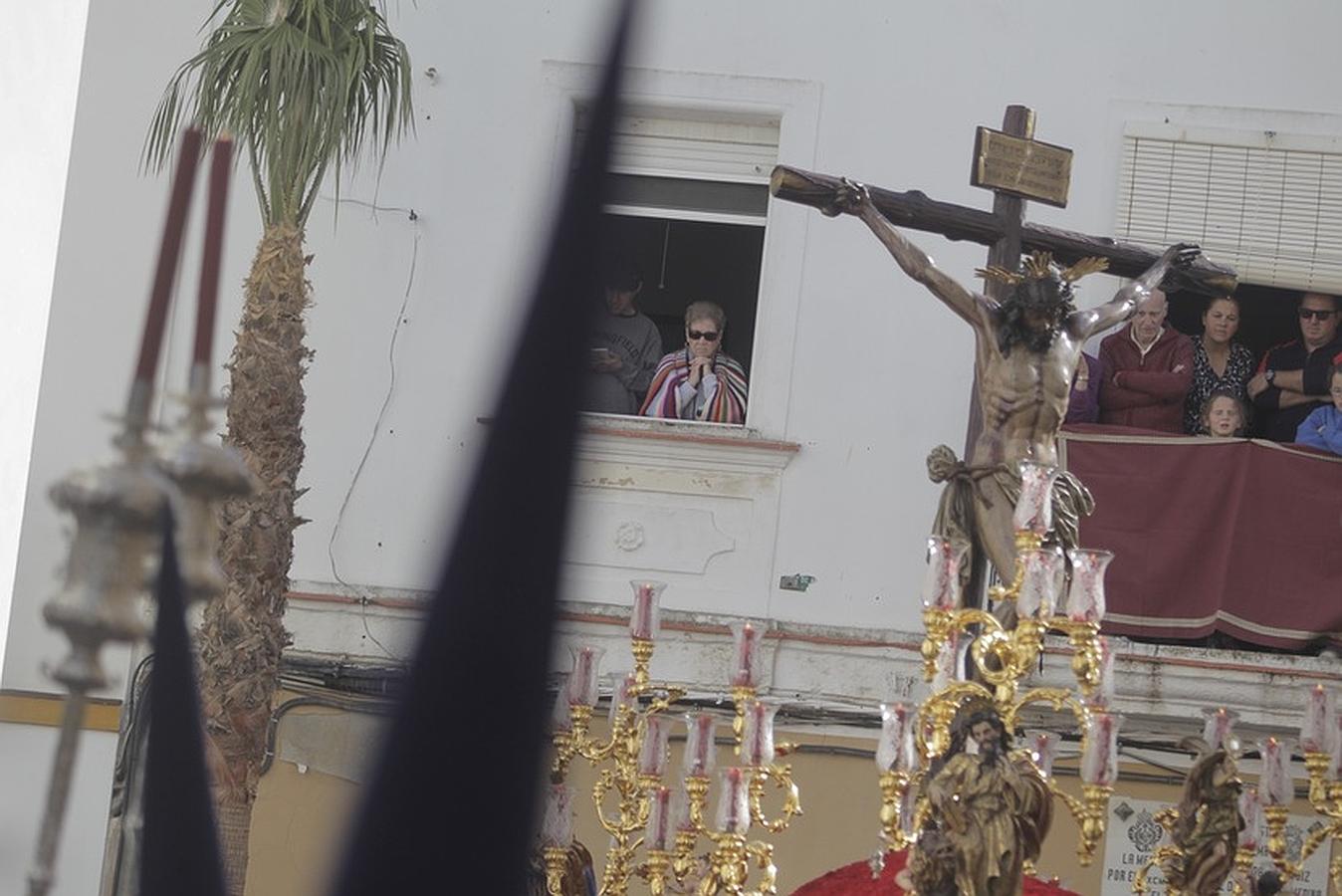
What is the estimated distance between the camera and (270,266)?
8141 mm

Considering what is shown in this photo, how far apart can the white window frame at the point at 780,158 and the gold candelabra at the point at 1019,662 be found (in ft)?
13.6

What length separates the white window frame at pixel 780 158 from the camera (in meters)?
9.61

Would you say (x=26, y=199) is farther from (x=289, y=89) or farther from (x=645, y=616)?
(x=289, y=89)

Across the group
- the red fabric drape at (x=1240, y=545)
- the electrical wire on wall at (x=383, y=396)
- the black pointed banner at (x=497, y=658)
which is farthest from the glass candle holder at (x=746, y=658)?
the black pointed banner at (x=497, y=658)

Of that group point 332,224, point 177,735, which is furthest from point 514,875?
point 332,224

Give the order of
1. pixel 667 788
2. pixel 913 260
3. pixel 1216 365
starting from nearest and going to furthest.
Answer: pixel 667 788, pixel 913 260, pixel 1216 365

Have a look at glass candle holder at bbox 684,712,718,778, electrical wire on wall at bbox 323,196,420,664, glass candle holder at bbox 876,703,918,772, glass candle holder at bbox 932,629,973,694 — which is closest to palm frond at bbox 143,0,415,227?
electrical wire on wall at bbox 323,196,420,664

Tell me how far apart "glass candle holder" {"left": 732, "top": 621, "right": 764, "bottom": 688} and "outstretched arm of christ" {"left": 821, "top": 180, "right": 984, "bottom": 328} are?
1.43m

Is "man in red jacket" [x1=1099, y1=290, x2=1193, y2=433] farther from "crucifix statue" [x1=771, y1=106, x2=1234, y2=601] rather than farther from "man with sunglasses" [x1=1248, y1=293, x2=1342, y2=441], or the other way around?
"crucifix statue" [x1=771, y1=106, x2=1234, y2=601]

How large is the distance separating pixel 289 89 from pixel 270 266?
741 mm

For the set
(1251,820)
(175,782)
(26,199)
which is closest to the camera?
(175,782)

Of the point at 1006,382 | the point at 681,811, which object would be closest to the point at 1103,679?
the point at 1006,382

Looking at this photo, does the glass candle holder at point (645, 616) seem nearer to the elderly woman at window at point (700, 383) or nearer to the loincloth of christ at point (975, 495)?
the loincloth of christ at point (975, 495)

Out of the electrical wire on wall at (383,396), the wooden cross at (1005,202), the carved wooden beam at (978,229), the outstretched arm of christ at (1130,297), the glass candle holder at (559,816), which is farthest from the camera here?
the electrical wire on wall at (383,396)
